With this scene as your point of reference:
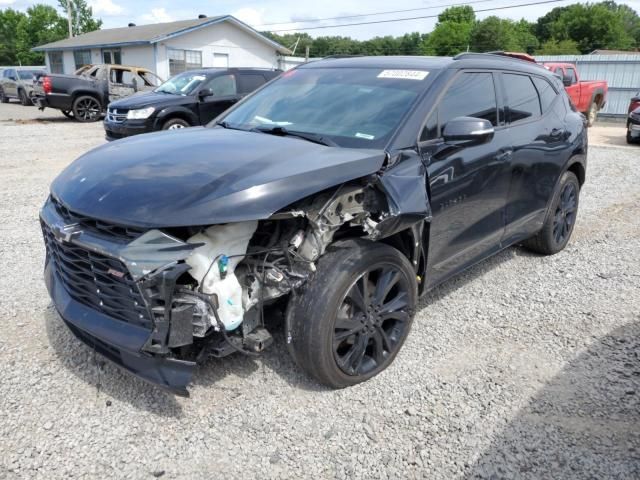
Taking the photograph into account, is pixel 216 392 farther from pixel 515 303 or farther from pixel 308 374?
pixel 515 303

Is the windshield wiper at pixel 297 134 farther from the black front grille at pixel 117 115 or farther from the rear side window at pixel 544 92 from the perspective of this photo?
the black front grille at pixel 117 115

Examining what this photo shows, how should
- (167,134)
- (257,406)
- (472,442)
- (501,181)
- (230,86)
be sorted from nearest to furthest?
1. (472,442)
2. (257,406)
3. (167,134)
4. (501,181)
5. (230,86)

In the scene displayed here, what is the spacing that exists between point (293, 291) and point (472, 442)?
1180 mm

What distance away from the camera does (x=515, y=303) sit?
14.0ft

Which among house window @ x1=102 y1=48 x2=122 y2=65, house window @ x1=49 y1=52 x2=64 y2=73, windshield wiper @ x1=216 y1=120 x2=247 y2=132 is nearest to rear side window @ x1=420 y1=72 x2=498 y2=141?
windshield wiper @ x1=216 y1=120 x2=247 y2=132

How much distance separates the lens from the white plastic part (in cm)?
246

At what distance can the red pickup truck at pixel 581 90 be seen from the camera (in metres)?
15.5

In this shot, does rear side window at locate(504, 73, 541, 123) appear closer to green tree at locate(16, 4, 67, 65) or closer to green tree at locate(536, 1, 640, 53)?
green tree at locate(536, 1, 640, 53)

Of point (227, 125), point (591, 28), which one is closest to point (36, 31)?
point (591, 28)

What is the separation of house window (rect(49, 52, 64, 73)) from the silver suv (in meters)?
8.32

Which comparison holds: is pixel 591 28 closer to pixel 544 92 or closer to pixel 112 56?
pixel 112 56

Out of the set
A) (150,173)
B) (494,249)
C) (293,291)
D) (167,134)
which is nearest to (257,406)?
(293,291)

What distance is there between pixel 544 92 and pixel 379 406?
3337mm

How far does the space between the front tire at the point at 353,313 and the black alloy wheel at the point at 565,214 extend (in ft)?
8.43
